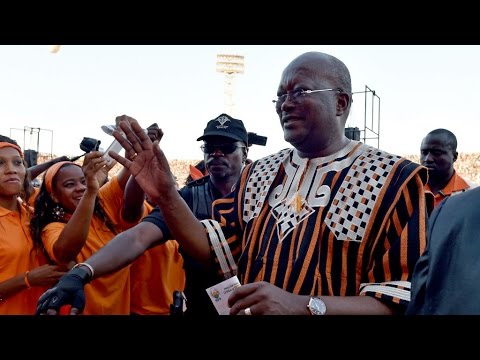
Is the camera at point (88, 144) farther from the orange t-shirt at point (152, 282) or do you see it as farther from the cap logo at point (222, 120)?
the orange t-shirt at point (152, 282)

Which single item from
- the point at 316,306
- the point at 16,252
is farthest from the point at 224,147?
the point at 316,306

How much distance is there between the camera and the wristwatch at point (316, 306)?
5.98ft

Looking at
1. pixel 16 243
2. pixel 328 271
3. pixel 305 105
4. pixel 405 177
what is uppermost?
pixel 305 105

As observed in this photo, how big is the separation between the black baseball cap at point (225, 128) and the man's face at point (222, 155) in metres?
0.03

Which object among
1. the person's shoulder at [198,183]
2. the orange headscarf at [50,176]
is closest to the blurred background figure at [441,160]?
the person's shoulder at [198,183]

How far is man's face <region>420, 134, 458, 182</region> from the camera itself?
14.9ft

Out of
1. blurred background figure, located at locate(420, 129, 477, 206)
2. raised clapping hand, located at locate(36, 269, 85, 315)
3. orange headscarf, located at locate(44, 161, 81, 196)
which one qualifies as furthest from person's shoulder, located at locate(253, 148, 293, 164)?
blurred background figure, located at locate(420, 129, 477, 206)

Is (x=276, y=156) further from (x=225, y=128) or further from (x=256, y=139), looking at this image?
(x=256, y=139)

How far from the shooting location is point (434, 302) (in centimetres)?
108

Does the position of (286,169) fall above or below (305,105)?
below
